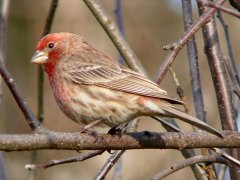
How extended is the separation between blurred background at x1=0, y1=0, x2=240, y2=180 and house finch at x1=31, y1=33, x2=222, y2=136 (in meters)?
5.02

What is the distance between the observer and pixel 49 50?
23.5 feet

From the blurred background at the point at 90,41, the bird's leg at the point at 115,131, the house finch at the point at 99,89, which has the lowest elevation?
the bird's leg at the point at 115,131

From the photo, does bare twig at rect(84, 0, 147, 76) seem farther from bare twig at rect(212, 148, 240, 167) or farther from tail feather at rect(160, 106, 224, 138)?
bare twig at rect(212, 148, 240, 167)

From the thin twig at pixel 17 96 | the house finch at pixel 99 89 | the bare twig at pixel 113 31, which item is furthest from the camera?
the bare twig at pixel 113 31

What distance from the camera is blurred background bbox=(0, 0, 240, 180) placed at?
12.7 metres

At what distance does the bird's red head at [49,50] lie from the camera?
23.1ft

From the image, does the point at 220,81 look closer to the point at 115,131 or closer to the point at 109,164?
the point at 115,131

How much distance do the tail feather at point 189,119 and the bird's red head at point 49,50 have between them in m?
1.70

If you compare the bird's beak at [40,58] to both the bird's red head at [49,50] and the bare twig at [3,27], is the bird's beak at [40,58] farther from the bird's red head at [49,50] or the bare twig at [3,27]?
the bare twig at [3,27]

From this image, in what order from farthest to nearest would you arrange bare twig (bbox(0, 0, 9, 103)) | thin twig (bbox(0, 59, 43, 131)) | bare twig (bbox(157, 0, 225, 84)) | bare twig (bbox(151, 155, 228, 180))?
bare twig (bbox(0, 0, 9, 103)) → bare twig (bbox(157, 0, 225, 84)) → bare twig (bbox(151, 155, 228, 180)) → thin twig (bbox(0, 59, 43, 131))

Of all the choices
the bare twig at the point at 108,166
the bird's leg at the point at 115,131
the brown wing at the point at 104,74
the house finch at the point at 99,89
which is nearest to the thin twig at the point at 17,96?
the bird's leg at the point at 115,131

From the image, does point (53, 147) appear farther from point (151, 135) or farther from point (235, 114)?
point (235, 114)

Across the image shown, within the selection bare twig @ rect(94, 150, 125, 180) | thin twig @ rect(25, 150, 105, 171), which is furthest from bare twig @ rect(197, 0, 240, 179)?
thin twig @ rect(25, 150, 105, 171)

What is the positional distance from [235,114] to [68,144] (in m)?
1.92
